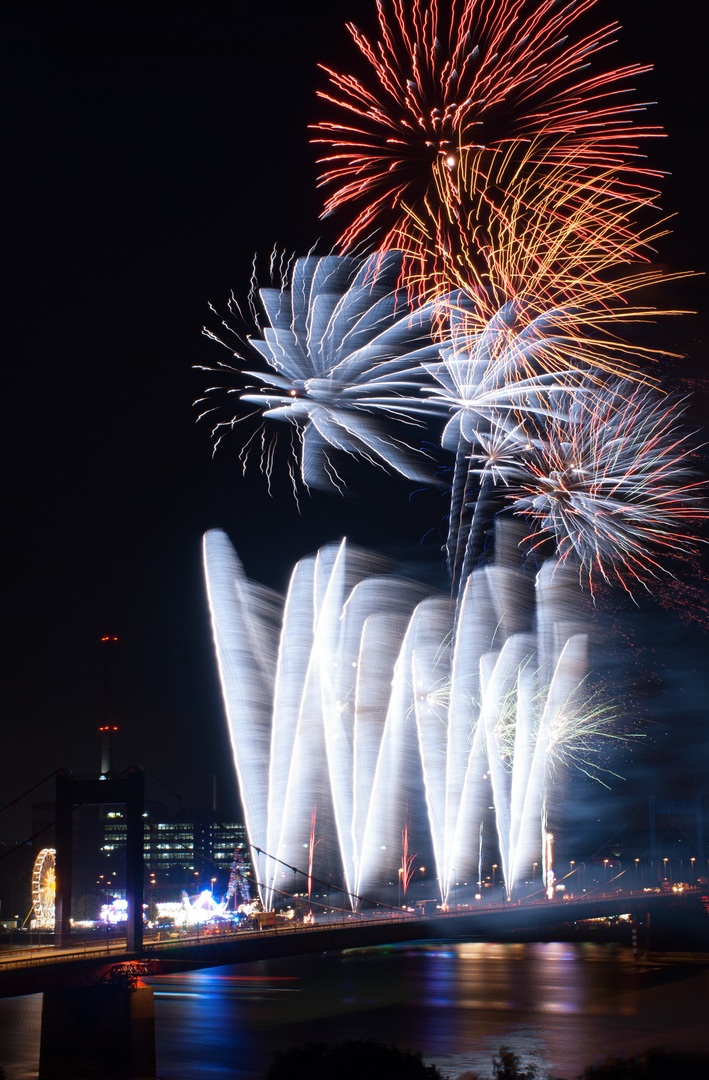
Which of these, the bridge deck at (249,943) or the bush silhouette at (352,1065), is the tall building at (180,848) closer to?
the bridge deck at (249,943)

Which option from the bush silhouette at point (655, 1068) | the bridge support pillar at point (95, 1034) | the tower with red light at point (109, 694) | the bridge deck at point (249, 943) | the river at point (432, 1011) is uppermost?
the tower with red light at point (109, 694)

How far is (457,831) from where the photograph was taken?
37.1 metres

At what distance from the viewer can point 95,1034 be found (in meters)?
33.8

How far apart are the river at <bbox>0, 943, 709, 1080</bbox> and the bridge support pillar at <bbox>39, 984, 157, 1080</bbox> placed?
5.65 metres

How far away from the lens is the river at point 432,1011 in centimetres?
4278

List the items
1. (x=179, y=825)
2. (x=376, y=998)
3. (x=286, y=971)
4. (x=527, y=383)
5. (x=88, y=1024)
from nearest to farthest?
(x=527, y=383)
(x=88, y=1024)
(x=376, y=998)
(x=286, y=971)
(x=179, y=825)

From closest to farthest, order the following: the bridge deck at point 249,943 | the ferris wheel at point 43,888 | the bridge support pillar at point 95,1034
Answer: the bridge deck at point 249,943, the bridge support pillar at point 95,1034, the ferris wheel at point 43,888

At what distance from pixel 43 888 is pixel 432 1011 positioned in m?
25.8

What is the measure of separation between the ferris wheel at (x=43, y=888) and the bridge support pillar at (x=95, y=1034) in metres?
26.9

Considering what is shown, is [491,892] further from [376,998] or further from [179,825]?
[179,825]

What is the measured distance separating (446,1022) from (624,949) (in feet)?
131

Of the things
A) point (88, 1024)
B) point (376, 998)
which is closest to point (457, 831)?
point (88, 1024)

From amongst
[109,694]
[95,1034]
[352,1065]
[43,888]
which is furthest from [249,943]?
[109,694]

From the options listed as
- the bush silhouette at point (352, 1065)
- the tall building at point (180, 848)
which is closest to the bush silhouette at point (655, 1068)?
the bush silhouette at point (352, 1065)
